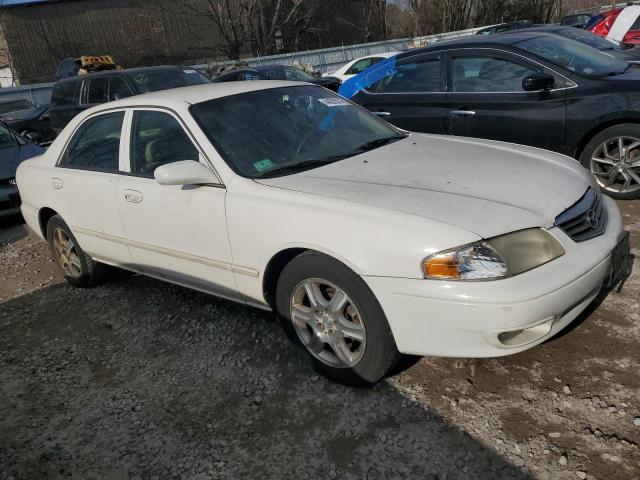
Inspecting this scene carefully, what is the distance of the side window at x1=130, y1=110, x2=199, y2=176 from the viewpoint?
341 cm

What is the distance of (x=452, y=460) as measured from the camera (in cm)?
231

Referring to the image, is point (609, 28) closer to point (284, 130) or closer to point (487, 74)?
point (487, 74)

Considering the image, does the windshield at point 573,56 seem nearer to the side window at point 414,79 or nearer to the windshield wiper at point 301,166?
the side window at point 414,79

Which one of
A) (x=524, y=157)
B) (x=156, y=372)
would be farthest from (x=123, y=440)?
(x=524, y=157)

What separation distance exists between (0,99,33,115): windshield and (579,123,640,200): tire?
16805 mm

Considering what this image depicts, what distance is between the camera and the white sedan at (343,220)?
7.84 ft

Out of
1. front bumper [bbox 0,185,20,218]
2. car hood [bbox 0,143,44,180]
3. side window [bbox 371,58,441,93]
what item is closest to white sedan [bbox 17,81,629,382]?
side window [bbox 371,58,441,93]

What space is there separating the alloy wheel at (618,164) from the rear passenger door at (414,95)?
59.4 inches

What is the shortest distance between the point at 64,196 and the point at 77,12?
112 feet

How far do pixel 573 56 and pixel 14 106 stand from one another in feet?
55.2

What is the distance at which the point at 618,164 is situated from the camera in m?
4.88

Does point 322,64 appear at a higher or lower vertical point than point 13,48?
lower

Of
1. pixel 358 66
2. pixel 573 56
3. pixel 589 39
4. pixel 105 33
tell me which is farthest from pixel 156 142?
pixel 105 33

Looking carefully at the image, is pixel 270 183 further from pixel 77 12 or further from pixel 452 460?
pixel 77 12
